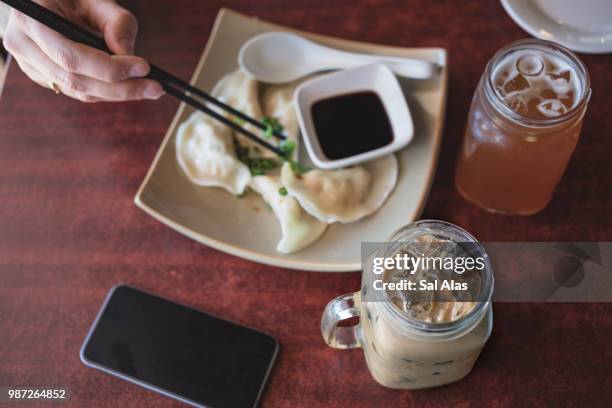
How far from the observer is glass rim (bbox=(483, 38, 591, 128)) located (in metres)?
0.92

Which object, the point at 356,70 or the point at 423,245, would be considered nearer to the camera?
the point at 423,245

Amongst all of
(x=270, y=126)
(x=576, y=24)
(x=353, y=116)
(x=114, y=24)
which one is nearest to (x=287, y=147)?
(x=270, y=126)

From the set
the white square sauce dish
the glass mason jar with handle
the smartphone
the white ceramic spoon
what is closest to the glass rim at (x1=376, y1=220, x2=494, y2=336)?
the glass mason jar with handle

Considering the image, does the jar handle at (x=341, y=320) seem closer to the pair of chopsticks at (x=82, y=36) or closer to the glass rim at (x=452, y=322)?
the glass rim at (x=452, y=322)

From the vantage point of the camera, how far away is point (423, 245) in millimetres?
841

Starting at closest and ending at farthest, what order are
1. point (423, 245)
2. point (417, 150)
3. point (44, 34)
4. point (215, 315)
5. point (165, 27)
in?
1. point (423, 245)
2. point (44, 34)
3. point (215, 315)
4. point (417, 150)
5. point (165, 27)

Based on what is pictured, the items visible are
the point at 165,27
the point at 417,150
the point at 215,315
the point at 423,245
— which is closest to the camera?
the point at 423,245

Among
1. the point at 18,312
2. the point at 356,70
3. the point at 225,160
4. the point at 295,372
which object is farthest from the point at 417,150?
the point at 18,312

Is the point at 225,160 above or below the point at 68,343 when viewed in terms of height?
above

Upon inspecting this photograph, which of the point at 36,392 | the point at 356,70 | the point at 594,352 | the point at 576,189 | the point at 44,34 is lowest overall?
the point at 36,392

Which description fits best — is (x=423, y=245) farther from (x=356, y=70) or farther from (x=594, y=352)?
(x=356, y=70)

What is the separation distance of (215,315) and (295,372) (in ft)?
0.62

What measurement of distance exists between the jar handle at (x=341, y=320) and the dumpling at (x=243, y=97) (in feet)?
1.56

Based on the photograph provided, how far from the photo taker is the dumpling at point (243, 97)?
1.33m
